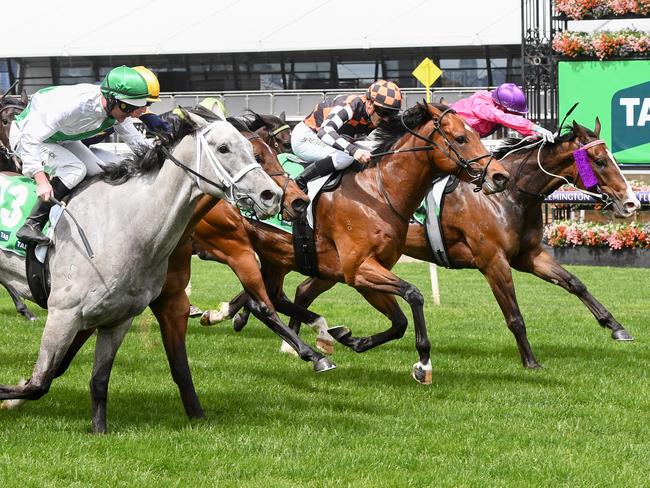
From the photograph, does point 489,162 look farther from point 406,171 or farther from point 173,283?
point 173,283

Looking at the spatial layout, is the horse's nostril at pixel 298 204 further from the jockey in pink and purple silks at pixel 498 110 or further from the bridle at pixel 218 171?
the jockey in pink and purple silks at pixel 498 110

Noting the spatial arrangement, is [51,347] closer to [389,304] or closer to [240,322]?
[389,304]

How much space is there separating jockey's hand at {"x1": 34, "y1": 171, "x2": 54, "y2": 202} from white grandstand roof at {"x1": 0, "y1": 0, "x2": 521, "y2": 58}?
2008cm

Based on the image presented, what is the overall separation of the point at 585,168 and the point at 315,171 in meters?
2.27

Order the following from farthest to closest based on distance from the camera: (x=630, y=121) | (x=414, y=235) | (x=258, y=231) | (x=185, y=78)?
(x=185, y=78) < (x=630, y=121) < (x=414, y=235) < (x=258, y=231)

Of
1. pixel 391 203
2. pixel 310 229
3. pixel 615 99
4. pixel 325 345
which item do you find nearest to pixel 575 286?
pixel 391 203

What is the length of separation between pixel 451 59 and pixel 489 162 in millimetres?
20212

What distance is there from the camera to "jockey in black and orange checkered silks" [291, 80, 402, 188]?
771cm

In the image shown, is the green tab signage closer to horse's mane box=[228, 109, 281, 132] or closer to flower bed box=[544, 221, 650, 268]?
flower bed box=[544, 221, 650, 268]

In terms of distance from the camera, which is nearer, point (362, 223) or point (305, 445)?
point (305, 445)

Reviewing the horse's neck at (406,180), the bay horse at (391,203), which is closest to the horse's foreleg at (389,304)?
the bay horse at (391,203)

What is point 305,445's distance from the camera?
5.82 m

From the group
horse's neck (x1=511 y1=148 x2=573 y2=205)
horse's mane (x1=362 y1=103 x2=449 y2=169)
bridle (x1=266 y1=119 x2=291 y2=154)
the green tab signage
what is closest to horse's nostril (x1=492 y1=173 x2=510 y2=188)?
horse's mane (x1=362 y1=103 x2=449 y2=169)

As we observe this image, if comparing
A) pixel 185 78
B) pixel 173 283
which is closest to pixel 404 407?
pixel 173 283
